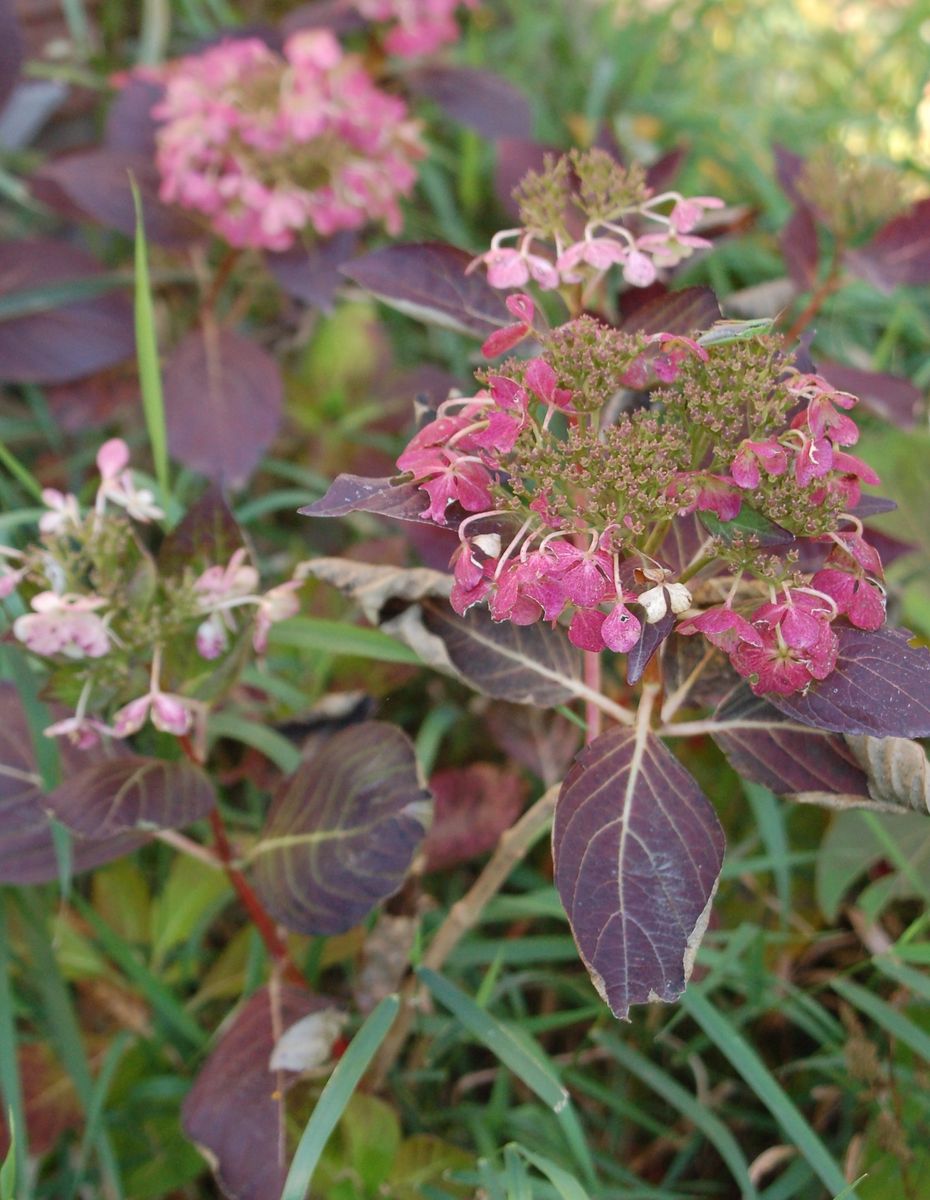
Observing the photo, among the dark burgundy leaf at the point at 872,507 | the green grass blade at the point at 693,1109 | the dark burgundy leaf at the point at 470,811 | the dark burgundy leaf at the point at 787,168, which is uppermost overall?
the dark burgundy leaf at the point at 787,168

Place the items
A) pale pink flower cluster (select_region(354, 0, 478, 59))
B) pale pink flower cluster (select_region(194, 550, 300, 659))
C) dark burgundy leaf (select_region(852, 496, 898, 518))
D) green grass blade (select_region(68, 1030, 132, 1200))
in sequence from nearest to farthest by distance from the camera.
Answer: dark burgundy leaf (select_region(852, 496, 898, 518)) → pale pink flower cluster (select_region(194, 550, 300, 659)) → green grass blade (select_region(68, 1030, 132, 1200)) → pale pink flower cluster (select_region(354, 0, 478, 59))

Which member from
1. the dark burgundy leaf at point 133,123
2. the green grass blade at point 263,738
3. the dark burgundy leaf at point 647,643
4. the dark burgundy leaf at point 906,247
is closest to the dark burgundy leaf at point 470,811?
the green grass blade at point 263,738

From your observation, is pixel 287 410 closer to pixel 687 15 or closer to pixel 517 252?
pixel 517 252

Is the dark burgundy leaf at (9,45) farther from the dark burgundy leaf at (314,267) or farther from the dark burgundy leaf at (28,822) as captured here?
the dark burgundy leaf at (28,822)

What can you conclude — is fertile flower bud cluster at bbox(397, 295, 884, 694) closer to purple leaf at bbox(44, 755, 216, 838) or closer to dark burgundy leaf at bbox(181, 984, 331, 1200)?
purple leaf at bbox(44, 755, 216, 838)

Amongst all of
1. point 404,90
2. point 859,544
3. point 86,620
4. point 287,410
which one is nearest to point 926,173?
point 404,90

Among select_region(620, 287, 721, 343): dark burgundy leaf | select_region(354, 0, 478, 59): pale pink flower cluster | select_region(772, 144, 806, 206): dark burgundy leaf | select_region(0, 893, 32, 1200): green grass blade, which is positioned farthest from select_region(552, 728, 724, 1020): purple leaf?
select_region(354, 0, 478, 59): pale pink flower cluster

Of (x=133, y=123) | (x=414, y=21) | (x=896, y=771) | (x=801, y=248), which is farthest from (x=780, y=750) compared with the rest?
(x=414, y=21)
